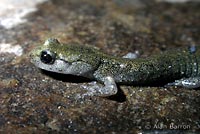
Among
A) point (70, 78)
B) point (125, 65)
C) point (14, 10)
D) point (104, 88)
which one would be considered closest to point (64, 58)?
point (70, 78)

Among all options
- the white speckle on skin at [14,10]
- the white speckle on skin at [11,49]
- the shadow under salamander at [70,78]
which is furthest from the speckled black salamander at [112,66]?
the white speckle on skin at [14,10]

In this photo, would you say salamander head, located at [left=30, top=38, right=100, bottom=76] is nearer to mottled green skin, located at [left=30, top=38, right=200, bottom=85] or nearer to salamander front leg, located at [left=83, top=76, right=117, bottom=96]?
mottled green skin, located at [left=30, top=38, right=200, bottom=85]

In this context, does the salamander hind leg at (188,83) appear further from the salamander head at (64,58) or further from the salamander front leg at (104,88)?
the salamander head at (64,58)

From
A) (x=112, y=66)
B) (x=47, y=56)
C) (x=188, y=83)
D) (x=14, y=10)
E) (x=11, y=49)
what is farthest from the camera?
(x=14, y=10)

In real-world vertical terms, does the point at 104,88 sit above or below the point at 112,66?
below

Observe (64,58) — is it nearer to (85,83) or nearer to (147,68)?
(85,83)

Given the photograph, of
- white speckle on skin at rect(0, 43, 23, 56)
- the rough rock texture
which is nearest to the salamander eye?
the rough rock texture

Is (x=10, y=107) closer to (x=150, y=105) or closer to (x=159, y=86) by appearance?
(x=150, y=105)
